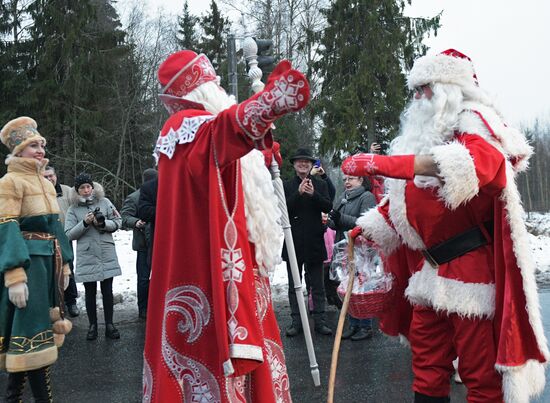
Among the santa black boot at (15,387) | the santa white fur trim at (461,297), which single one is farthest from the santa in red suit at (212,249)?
the santa black boot at (15,387)

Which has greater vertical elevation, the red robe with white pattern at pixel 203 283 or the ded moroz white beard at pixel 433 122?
the ded moroz white beard at pixel 433 122

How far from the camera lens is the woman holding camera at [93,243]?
708 centimetres

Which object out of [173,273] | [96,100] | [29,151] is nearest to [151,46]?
[96,100]

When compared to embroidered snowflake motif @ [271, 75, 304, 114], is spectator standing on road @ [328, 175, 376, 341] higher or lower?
lower

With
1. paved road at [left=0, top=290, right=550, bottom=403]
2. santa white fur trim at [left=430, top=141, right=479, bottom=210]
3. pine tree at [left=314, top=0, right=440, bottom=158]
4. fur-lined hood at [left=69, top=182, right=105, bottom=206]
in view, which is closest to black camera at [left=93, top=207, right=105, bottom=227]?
fur-lined hood at [left=69, top=182, right=105, bottom=206]

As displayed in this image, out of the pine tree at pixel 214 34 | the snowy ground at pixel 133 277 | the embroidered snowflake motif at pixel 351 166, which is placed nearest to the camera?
the embroidered snowflake motif at pixel 351 166

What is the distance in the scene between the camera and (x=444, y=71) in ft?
10.8

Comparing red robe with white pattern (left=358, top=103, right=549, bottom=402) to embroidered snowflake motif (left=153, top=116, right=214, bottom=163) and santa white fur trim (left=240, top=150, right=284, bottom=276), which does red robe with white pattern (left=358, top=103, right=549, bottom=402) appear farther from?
embroidered snowflake motif (left=153, top=116, right=214, bottom=163)

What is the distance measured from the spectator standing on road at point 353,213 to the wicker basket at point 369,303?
2.90 metres

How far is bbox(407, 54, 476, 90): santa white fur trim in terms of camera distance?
3.30 m

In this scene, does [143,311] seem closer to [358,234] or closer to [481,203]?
[358,234]

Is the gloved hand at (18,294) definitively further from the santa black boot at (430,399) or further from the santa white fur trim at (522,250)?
the santa white fur trim at (522,250)

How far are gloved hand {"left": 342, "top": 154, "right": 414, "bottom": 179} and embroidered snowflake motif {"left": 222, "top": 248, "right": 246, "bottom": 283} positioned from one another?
729 mm

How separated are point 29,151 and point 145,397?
2294 millimetres
